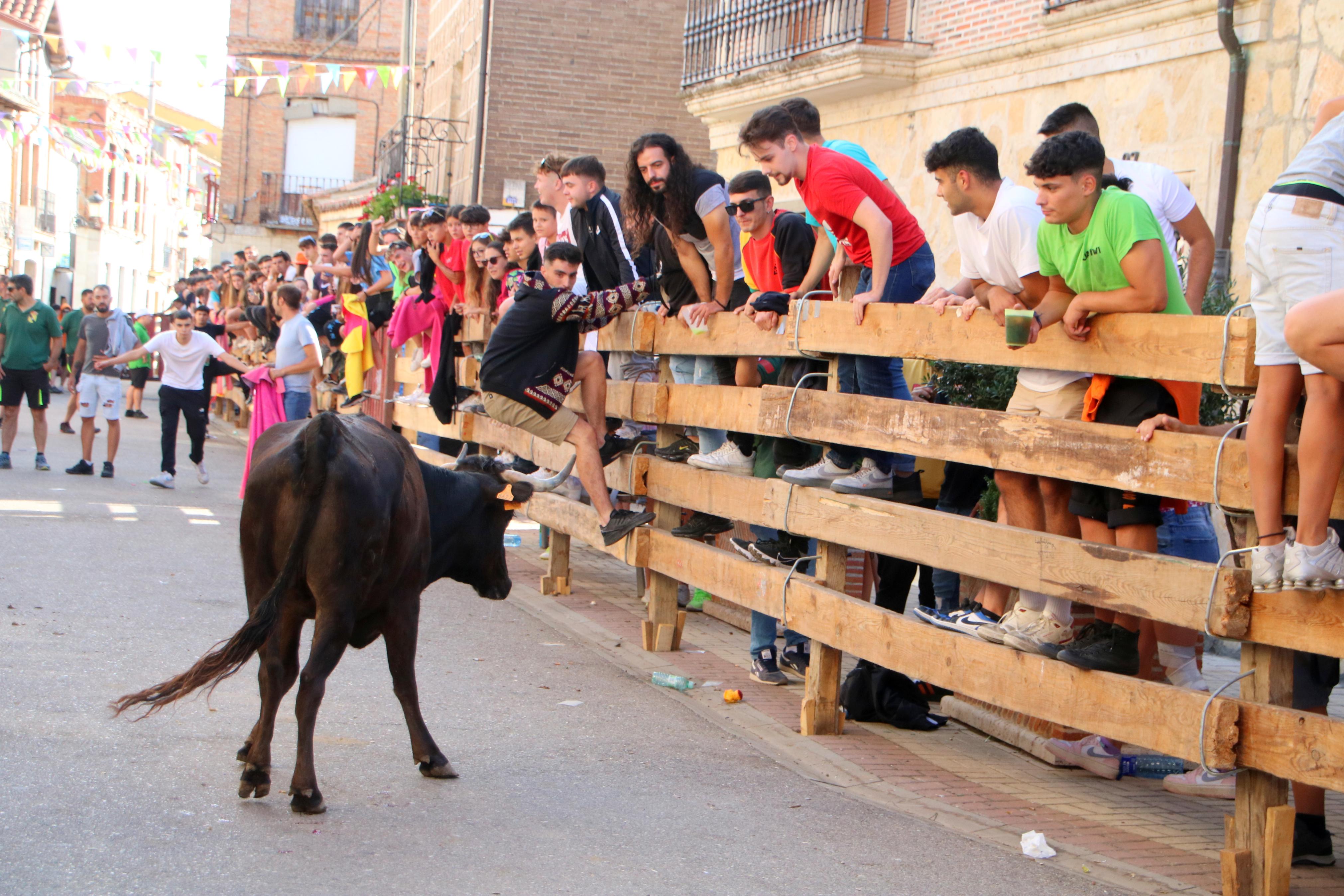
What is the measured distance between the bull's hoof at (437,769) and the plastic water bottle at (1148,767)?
294 cm

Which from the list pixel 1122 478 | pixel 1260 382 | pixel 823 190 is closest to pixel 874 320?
pixel 823 190

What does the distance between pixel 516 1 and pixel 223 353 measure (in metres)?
11.7

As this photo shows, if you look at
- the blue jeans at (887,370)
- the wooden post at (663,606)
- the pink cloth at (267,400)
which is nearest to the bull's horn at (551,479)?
the wooden post at (663,606)

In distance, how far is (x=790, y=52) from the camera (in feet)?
52.9

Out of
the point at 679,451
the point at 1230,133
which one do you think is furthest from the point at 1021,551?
the point at 1230,133

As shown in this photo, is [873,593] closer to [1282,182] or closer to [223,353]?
[1282,182]

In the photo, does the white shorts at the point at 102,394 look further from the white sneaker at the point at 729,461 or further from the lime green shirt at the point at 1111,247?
the lime green shirt at the point at 1111,247

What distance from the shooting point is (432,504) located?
591cm

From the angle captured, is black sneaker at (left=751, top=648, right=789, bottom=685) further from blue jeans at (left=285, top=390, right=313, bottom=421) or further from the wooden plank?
blue jeans at (left=285, top=390, right=313, bottom=421)

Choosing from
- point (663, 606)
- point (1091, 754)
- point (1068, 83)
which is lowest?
point (1091, 754)

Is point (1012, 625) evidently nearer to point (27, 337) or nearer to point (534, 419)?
point (534, 419)

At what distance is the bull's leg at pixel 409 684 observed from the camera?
5.20 m

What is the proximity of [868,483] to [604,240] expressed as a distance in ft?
10.8

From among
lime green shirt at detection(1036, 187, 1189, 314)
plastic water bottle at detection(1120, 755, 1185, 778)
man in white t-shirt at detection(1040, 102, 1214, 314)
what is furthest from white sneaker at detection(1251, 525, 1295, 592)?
man in white t-shirt at detection(1040, 102, 1214, 314)
